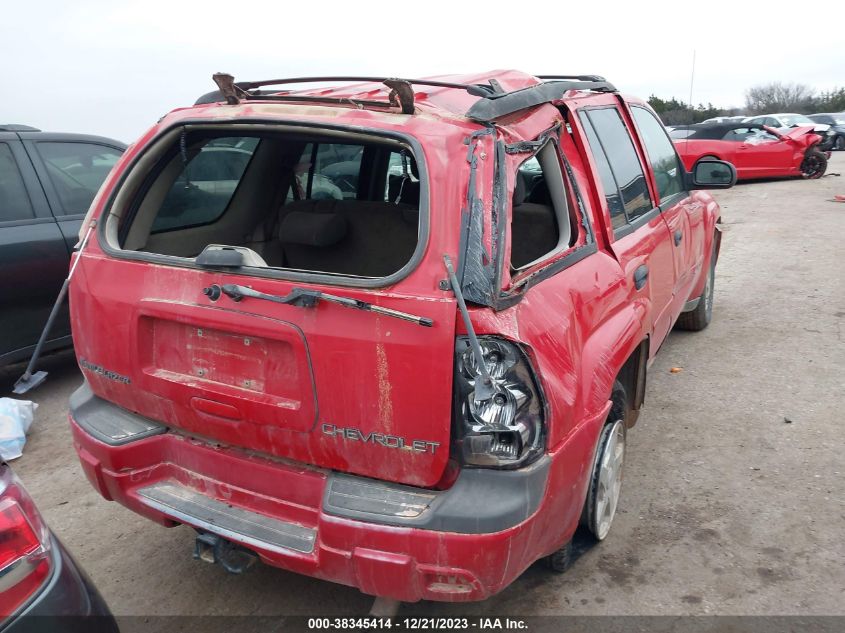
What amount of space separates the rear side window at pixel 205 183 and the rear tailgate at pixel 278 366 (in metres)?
0.58

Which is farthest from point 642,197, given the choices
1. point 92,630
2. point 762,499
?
point 92,630

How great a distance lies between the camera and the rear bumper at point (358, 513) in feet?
6.95

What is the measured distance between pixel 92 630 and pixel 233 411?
779mm

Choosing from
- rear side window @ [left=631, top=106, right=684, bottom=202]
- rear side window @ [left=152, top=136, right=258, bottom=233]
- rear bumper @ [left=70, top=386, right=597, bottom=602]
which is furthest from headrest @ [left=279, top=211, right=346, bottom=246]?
rear side window @ [left=631, top=106, right=684, bottom=202]

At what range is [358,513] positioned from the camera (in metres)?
2.18

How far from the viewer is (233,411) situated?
2.42 meters

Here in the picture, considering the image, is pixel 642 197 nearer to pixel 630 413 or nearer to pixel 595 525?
pixel 630 413

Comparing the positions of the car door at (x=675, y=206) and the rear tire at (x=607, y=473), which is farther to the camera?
the car door at (x=675, y=206)

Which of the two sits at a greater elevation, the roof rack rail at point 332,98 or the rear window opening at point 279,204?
the roof rack rail at point 332,98

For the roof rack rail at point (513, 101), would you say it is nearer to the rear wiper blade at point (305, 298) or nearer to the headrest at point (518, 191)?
the headrest at point (518, 191)

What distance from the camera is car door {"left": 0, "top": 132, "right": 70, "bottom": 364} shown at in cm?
488

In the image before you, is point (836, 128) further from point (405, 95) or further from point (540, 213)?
point (405, 95)

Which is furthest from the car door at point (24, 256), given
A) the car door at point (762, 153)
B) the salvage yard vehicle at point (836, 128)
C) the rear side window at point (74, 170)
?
the salvage yard vehicle at point (836, 128)

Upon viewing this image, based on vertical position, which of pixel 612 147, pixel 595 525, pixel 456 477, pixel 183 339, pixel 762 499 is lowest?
pixel 762 499
